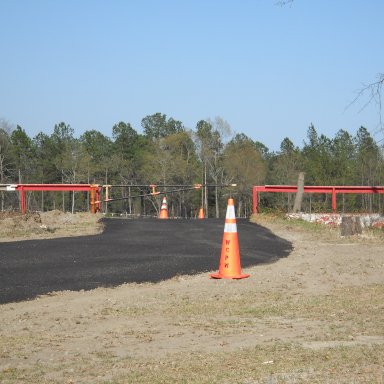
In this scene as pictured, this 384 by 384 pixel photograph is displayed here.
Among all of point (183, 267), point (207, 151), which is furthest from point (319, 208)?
point (207, 151)

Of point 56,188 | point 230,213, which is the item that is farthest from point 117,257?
point 56,188

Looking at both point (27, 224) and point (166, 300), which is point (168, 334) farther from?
point (27, 224)

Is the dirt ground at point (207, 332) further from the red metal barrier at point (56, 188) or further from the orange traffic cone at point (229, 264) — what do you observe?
the red metal barrier at point (56, 188)

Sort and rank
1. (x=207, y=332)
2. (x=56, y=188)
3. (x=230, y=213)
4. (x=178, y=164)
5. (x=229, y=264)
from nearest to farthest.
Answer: (x=207, y=332) < (x=229, y=264) < (x=230, y=213) < (x=56, y=188) < (x=178, y=164)

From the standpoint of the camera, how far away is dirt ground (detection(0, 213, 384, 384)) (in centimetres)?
486

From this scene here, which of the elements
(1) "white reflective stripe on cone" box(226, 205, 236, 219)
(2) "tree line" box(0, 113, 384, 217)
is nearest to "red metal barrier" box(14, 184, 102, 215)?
(1) "white reflective stripe on cone" box(226, 205, 236, 219)

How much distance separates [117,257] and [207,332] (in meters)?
5.87

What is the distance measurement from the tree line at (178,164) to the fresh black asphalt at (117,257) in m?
53.1

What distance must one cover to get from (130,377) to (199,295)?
3782 mm

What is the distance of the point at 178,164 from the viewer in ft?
259

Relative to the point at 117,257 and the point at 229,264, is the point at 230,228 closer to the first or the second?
the point at 229,264

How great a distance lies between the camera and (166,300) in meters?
8.14

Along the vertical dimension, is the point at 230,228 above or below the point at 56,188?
below

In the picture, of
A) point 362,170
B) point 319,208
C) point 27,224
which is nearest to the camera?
point 27,224
